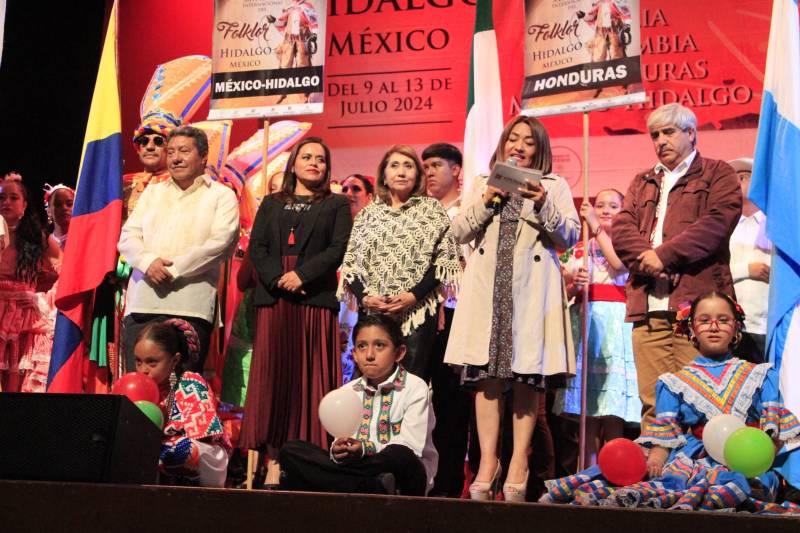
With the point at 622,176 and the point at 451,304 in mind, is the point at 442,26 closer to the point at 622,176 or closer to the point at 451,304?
the point at 622,176

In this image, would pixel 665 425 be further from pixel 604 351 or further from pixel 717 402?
pixel 604 351

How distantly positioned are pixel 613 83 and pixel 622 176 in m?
1.58

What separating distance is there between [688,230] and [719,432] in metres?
1.11

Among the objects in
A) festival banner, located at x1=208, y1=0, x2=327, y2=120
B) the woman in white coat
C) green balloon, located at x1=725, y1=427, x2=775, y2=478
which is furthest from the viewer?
festival banner, located at x1=208, y1=0, x2=327, y2=120

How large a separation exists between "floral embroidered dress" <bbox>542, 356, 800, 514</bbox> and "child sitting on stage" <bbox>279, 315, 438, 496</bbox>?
1.66 ft

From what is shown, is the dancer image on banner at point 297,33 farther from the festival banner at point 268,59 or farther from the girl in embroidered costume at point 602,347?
the girl in embroidered costume at point 602,347

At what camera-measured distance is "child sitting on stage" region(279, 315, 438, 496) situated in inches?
138

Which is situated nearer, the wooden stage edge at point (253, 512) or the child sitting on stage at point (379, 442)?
the wooden stage edge at point (253, 512)

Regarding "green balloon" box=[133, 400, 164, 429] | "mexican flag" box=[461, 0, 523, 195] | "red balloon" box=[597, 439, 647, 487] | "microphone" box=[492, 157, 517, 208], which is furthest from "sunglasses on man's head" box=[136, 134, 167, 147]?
"red balloon" box=[597, 439, 647, 487]

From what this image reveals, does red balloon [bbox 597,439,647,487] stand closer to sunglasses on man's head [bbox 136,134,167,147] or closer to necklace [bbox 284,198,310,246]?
necklace [bbox 284,198,310,246]

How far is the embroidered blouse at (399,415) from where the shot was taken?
3.80 metres

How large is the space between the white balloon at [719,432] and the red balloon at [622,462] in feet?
0.79

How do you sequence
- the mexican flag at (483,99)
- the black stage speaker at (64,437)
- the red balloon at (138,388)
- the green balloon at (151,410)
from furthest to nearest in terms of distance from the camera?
1. the mexican flag at (483,99)
2. the red balloon at (138,388)
3. the green balloon at (151,410)
4. the black stage speaker at (64,437)

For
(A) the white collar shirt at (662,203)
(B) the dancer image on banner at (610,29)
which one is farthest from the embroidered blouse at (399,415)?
(B) the dancer image on banner at (610,29)
